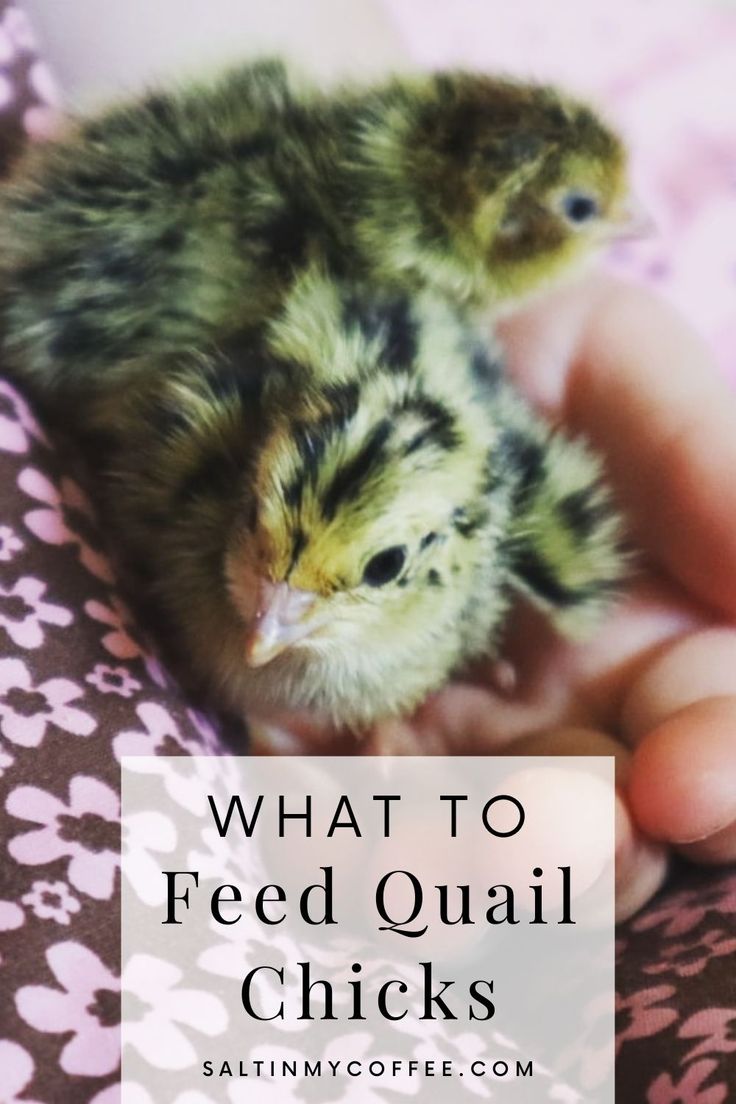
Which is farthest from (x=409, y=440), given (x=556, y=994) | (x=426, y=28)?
(x=426, y=28)

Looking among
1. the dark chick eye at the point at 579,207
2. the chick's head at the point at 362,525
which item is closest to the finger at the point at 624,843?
the chick's head at the point at 362,525

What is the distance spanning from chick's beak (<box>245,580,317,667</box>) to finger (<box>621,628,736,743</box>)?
0.31m

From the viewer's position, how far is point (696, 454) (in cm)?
97

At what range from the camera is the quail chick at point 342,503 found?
735 mm

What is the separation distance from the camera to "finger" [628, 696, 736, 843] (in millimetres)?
822

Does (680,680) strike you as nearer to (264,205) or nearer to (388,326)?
(388,326)

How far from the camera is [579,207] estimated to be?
0.97m

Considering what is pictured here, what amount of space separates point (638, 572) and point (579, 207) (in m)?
0.29

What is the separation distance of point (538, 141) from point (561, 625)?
13.9 inches

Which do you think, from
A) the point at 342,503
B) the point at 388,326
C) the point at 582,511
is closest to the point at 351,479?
the point at 342,503

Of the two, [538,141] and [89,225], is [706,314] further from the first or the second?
[89,225]

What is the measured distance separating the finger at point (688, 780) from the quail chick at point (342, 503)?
135 mm

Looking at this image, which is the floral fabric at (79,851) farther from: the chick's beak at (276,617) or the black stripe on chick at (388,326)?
the black stripe on chick at (388,326)

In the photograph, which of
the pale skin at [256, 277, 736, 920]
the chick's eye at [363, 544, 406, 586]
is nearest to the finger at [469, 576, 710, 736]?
the pale skin at [256, 277, 736, 920]
